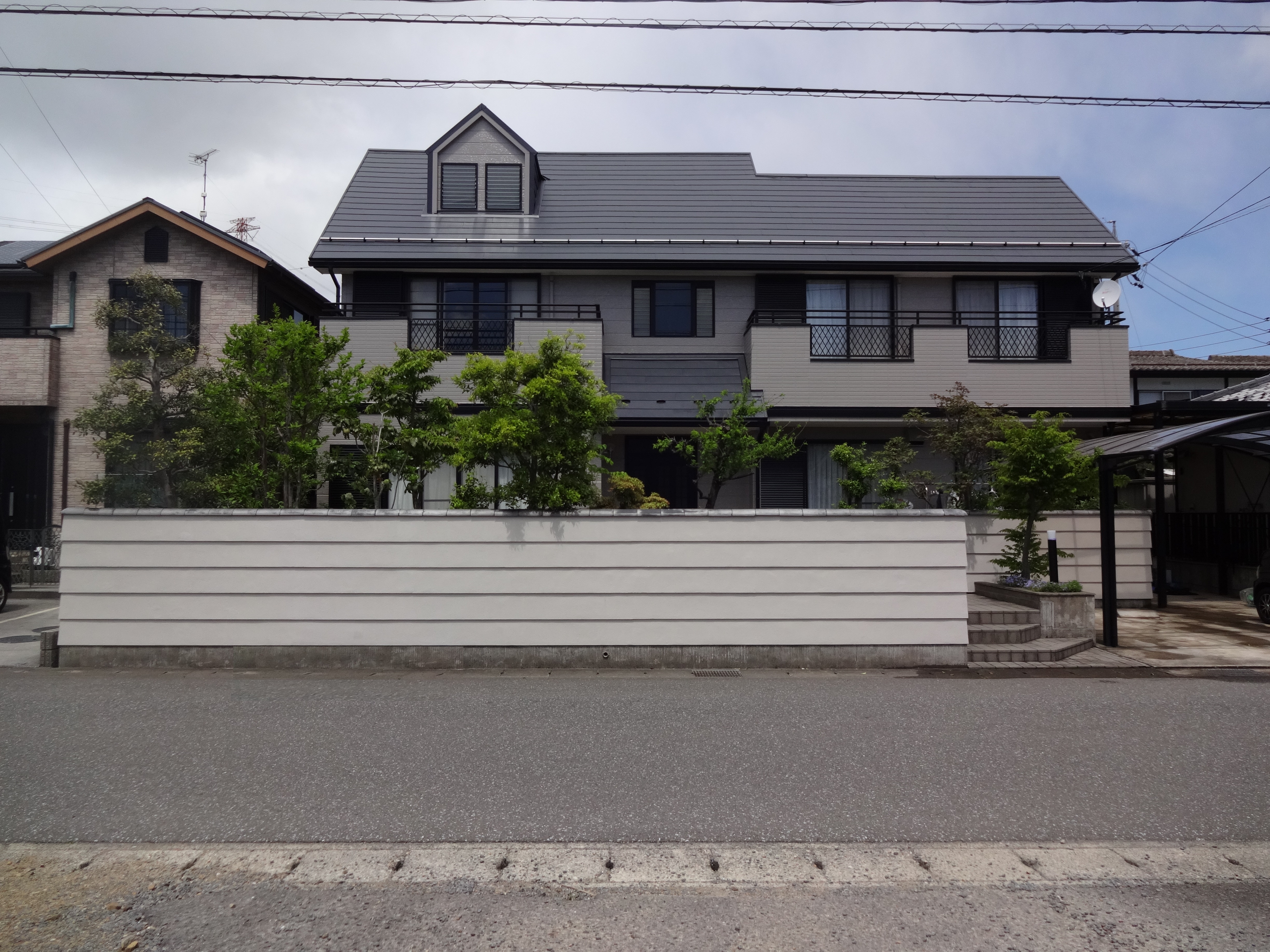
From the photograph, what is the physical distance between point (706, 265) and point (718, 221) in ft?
6.37

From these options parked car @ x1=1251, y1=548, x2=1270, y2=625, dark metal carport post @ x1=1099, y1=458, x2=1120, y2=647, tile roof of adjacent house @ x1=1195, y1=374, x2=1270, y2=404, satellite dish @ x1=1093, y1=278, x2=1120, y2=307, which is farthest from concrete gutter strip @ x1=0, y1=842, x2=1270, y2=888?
tile roof of adjacent house @ x1=1195, y1=374, x2=1270, y2=404

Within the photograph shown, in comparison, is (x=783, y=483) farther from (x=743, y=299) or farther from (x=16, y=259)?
(x=16, y=259)

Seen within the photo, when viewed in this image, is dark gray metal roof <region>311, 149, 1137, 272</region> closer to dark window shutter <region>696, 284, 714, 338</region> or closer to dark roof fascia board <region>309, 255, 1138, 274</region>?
dark roof fascia board <region>309, 255, 1138, 274</region>

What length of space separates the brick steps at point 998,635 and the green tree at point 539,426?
4860 mm

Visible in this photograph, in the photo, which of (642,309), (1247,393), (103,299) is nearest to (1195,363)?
(1247,393)

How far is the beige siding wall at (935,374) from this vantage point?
15.9 m

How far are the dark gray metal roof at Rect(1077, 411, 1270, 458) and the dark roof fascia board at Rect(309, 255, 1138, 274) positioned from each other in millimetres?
4415

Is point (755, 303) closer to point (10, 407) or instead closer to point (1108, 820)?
point (1108, 820)

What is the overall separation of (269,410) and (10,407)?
11490 millimetres

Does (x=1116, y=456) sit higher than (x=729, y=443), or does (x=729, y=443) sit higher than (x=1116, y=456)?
(x=729, y=443)

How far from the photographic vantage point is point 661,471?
16.7m

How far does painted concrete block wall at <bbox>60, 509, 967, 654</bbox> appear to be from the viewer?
30.0 ft

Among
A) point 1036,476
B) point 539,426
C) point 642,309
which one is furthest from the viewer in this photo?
point 642,309

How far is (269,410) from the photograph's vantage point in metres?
10.2
